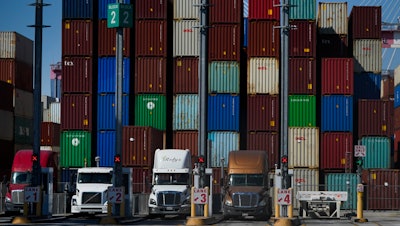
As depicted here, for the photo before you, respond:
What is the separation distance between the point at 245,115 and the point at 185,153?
661 inches

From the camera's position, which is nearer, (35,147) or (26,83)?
(35,147)

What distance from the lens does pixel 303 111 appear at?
192 feet

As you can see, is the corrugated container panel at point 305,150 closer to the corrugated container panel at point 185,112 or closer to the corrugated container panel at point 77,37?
the corrugated container panel at point 185,112

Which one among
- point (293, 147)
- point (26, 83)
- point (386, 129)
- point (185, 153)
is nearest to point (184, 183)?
point (185, 153)

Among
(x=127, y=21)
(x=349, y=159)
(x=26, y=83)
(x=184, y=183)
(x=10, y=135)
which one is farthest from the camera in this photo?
(x=26, y=83)

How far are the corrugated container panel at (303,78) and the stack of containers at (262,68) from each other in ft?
3.46

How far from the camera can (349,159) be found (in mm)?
57000

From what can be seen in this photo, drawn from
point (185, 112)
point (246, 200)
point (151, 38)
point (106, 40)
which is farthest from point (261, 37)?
point (246, 200)

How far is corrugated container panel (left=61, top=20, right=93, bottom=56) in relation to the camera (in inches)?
2354

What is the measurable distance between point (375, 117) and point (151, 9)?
16444 mm

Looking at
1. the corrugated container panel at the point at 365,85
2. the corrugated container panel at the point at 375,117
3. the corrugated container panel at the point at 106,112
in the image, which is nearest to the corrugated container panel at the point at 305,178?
the corrugated container panel at the point at 375,117

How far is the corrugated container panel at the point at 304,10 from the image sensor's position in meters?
59.3

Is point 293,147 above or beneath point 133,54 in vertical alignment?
beneath

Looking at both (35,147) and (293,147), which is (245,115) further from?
(35,147)
